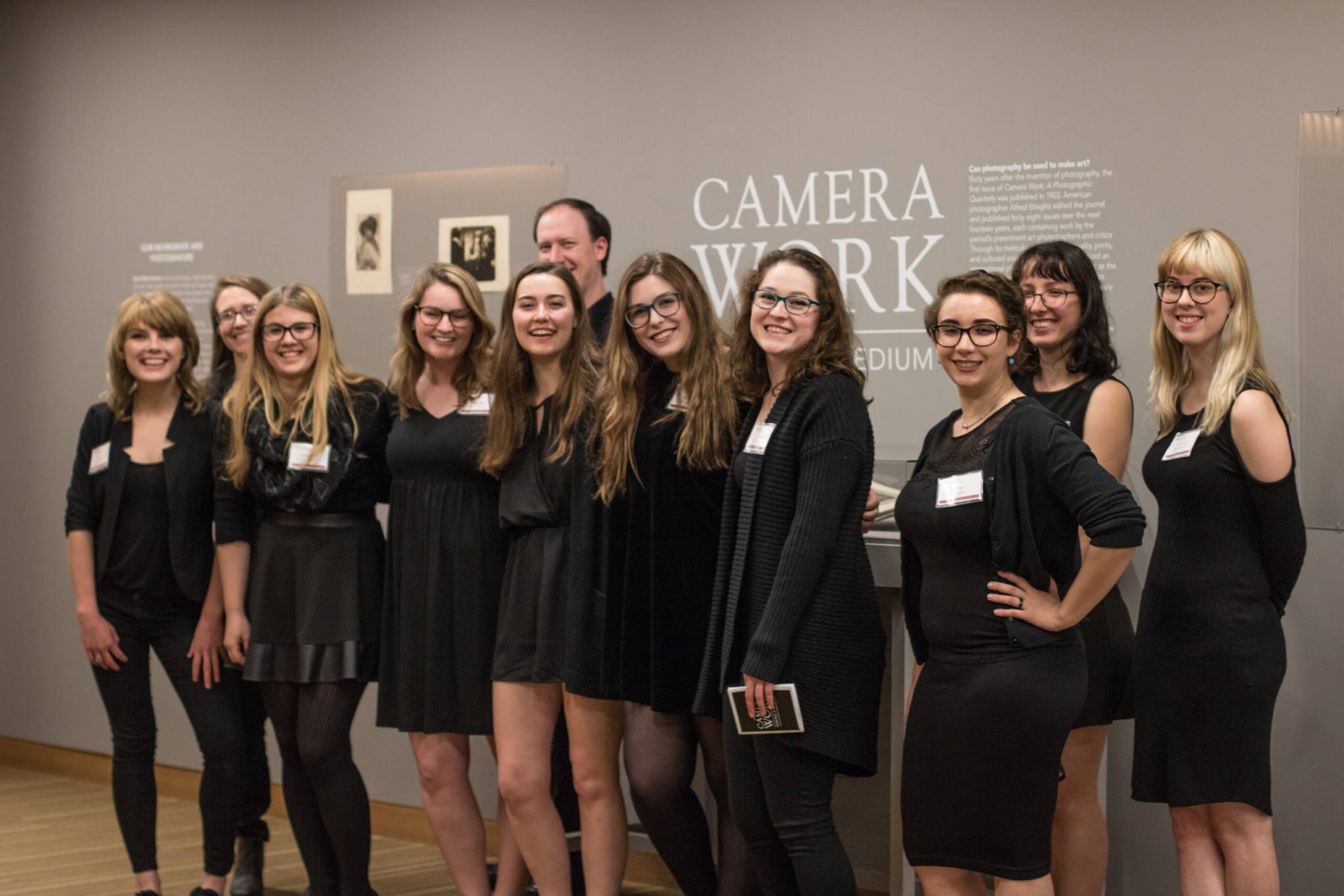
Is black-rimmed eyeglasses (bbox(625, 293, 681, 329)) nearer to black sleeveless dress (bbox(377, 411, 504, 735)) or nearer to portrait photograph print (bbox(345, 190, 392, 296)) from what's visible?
black sleeveless dress (bbox(377, 411, 504, 735))

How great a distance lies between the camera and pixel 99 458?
405 centimetres

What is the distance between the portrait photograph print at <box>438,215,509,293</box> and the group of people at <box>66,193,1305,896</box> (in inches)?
28.7

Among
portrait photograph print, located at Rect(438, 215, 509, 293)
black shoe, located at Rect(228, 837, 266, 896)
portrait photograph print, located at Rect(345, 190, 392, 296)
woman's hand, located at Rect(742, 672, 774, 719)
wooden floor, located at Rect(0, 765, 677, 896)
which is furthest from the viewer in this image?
portrait photograph print, located at Rect(345, 190, 392, 296)

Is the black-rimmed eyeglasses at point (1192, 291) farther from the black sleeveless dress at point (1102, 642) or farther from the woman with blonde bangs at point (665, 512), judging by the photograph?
the woman with blonde bangs at point (665, 512)

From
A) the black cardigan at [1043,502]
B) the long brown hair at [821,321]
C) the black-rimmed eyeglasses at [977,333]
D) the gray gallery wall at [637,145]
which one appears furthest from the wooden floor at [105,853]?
the black-rimmed eyeglasses at [977,333]

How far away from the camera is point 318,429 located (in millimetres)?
3701

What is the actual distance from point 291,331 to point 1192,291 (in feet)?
7.28

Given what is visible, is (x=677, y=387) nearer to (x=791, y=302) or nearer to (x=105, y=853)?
(x=791, y=302)

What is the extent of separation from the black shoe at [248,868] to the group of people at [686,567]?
0.04 ft

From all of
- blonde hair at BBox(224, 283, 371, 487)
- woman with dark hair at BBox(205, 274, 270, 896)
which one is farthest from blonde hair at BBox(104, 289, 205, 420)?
blonde hair at BBox(224, 283, 371, 487)

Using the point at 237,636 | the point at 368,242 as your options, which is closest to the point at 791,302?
the point at 237,636

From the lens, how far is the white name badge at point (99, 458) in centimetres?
404

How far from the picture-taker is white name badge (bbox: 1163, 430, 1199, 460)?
296 cm

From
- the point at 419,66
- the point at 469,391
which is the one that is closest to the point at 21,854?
the point at 469,391
